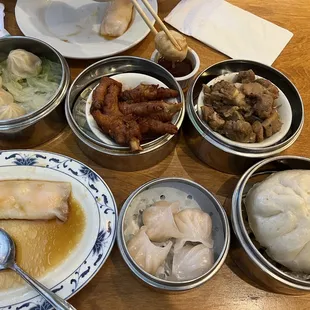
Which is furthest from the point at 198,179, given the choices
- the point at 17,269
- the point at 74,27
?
the point at 74,27

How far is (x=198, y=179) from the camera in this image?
187 cm

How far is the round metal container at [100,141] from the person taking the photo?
1.73 meters

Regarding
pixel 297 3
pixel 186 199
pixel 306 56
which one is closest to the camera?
pixel 186 199

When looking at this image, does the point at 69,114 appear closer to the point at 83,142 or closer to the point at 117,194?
Answer: the point at 83,142

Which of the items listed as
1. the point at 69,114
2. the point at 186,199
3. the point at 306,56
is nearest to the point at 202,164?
the point at 186,199

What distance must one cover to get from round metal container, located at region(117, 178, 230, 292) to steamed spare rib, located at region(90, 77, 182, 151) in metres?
0.23

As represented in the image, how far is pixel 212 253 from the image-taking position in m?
1.55

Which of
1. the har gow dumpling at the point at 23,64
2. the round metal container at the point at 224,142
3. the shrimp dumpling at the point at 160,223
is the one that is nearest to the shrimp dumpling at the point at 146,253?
the shrimp dumpling at the point at 160,223

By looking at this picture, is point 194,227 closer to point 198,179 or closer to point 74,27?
point 198,179

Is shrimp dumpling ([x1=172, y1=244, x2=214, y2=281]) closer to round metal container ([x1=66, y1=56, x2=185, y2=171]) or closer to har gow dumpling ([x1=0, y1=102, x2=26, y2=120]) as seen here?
round metal container ([x1=66, y1=56, x2=185, y2=171])

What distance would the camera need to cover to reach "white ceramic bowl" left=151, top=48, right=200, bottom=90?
1.99 metres

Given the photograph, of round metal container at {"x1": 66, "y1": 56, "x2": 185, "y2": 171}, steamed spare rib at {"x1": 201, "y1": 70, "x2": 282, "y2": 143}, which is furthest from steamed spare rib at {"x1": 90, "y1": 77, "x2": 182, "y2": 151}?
steamed spare rib at {"x1": 201, "y1": 70, "x2": 282, "y2": 143}

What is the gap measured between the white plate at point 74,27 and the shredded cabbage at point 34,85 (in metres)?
0.13

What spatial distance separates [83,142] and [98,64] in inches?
20.1
